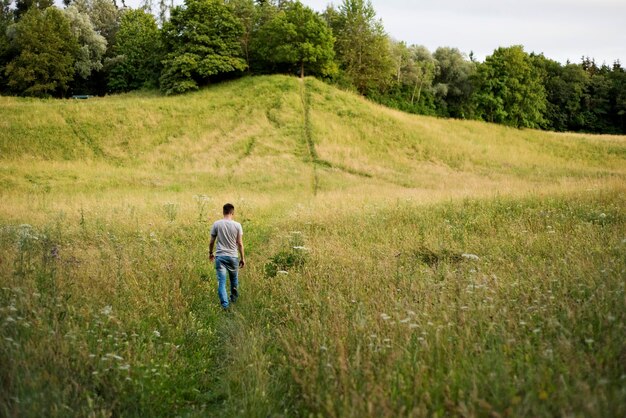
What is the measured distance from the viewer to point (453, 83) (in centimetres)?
7388

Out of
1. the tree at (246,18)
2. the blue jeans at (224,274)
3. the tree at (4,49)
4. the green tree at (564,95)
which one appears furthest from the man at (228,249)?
the green tree at (564,95)

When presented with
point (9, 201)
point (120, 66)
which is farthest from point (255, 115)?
point (120, 66)

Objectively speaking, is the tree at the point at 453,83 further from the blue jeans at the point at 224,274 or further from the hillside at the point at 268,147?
the blue jeans at the point at 224,274

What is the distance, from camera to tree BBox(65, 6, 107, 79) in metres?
56.4

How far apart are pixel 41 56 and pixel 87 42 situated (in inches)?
497

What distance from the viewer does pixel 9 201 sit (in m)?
19.8

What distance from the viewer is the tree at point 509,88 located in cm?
5491

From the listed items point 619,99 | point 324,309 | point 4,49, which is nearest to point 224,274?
point 324,309

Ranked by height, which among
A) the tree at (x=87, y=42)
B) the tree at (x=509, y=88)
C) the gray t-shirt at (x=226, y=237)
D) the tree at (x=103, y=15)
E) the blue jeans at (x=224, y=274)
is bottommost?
the blue jeans at (x=224, y=274)

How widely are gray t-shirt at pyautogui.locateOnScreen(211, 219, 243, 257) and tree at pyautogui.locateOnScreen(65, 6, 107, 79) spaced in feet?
190

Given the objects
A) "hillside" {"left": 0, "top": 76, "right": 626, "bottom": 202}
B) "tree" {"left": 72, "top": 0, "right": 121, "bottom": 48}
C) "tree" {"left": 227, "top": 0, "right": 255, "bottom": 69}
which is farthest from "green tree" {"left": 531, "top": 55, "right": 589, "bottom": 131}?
"tree" {"left": 72, "top": 0, "right": 121, "bottom": 48}

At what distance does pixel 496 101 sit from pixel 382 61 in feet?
51.1

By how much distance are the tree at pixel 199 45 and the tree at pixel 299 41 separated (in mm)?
3653

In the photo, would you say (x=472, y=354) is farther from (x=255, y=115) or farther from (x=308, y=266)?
(x=255, y=115)
